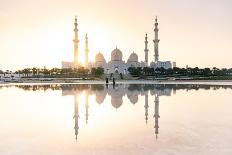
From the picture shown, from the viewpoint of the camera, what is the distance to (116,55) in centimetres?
11531

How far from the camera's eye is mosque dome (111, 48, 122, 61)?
378 feet

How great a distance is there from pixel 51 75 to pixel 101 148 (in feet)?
234

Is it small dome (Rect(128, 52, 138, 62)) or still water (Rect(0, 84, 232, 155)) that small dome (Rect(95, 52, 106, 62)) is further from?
still water (Rect(0, 84, 232, 155))

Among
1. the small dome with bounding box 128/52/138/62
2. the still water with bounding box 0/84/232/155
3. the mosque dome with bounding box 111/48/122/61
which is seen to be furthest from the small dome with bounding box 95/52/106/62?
the still water with bounding box 0/84/232/155

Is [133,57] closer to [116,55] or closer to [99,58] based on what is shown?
[116,55]

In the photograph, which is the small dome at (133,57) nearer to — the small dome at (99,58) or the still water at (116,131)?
the small dome at (99,58)

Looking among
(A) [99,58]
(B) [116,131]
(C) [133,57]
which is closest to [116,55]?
(C) [133,57]

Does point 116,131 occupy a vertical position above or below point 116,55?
below

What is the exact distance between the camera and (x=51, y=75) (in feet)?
262

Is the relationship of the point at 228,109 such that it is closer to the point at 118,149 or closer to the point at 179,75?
the point at 118,149

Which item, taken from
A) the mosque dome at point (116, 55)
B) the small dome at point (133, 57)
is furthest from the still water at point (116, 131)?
the small dome at point (133, 57)

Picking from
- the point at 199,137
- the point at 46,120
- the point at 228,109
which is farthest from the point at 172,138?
the point at 228,109

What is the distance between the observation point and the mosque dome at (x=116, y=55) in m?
115

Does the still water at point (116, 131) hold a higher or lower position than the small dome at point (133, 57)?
lower
